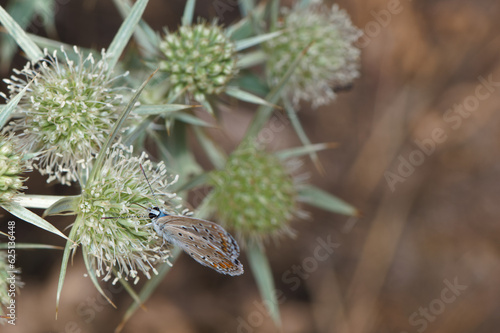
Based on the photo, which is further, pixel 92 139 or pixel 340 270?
pixel 340 270

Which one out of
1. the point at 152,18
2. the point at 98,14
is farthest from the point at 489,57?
the point at 98,14

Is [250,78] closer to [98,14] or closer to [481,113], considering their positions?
[98,14]

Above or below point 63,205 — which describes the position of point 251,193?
above

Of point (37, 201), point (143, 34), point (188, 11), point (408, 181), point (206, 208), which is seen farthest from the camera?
point (408, 181)

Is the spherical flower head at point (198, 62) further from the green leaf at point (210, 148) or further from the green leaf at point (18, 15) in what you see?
the green leaf at point (18, 15)

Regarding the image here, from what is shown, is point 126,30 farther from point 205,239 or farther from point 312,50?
point 312,50

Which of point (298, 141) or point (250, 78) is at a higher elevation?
point (250, 78)

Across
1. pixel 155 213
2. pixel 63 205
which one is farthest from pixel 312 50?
pixel 63 205
